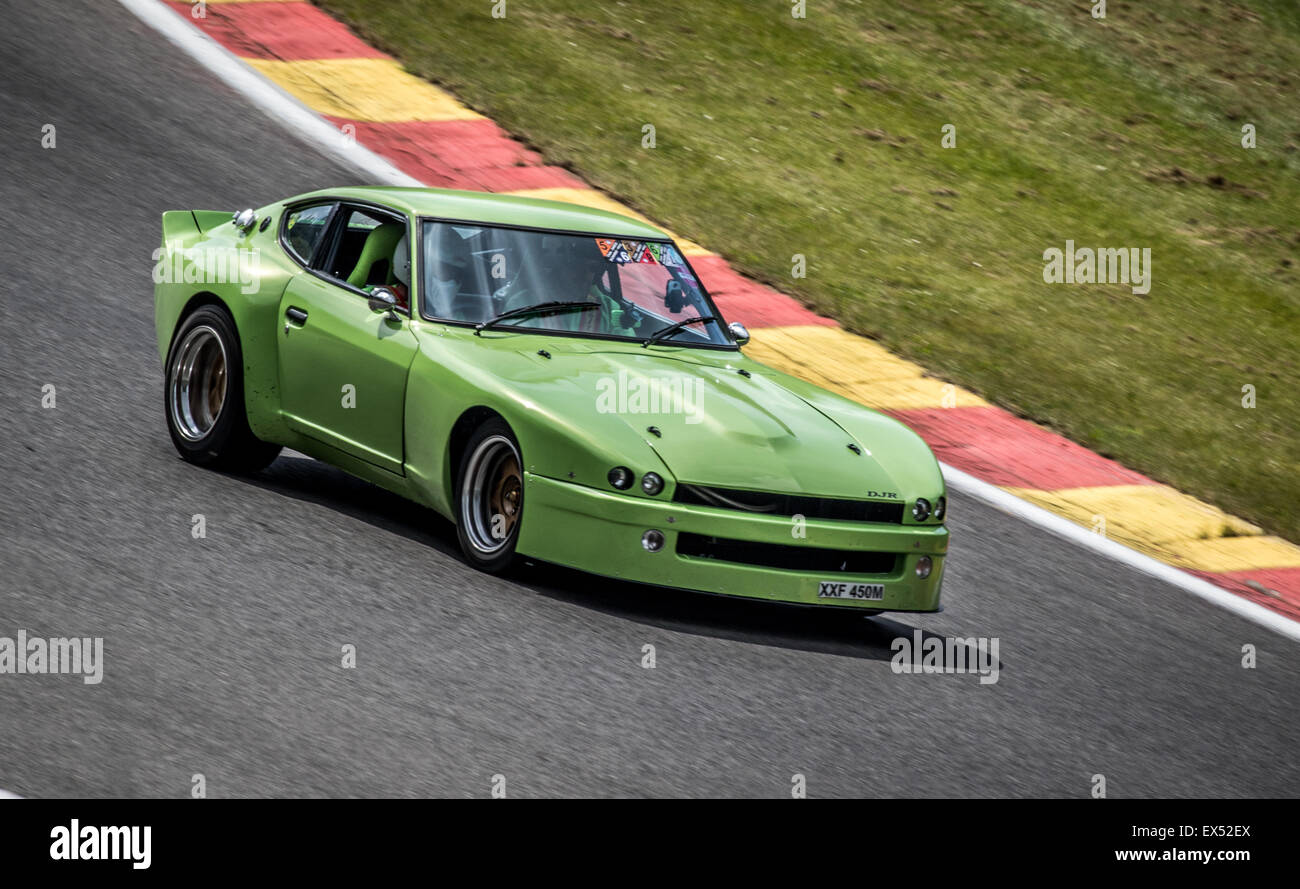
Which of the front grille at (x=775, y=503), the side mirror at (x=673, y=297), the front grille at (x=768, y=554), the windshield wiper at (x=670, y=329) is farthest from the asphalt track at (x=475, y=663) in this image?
the side mirror at (x=673, y=297)

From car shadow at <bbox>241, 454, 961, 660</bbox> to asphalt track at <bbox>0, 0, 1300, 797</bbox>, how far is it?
0.02 metres

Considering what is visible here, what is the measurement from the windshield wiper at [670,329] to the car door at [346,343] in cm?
110

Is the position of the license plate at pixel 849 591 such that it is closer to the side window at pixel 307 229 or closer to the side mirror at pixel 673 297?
the side mirror at pixel 673 297

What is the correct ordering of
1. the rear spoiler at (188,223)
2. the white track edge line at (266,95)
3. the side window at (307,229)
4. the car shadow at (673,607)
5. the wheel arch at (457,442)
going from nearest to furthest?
the car shadow at (673,607) < the wheel arch at (457,442) < the side window at (307,229) < the rear spoiler at (188,223) < the white track edge line at (266,95)

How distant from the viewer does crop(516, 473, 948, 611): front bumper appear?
21.0 feet

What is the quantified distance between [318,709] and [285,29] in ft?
37.1

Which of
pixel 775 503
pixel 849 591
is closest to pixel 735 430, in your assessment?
pixel 775 503

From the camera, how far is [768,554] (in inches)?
256

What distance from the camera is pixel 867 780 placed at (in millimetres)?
5422

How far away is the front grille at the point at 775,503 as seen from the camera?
648 cm

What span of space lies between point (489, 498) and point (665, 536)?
91cm

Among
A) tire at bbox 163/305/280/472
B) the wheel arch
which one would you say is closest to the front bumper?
the wheel arch

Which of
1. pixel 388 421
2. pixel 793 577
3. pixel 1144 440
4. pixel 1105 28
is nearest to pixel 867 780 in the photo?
pixel 793 577
